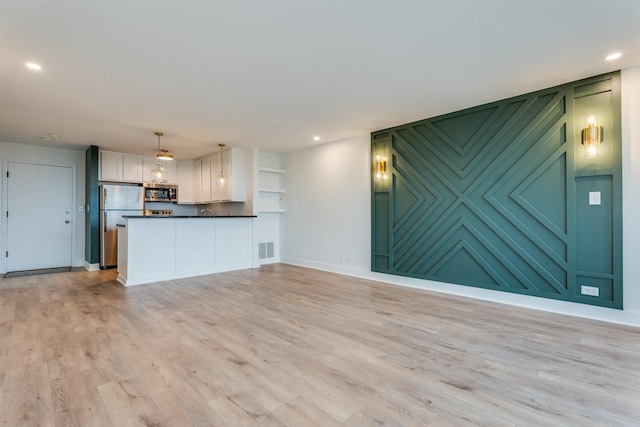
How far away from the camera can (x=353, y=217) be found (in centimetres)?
579

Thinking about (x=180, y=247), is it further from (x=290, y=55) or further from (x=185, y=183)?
(x=290, y=55)

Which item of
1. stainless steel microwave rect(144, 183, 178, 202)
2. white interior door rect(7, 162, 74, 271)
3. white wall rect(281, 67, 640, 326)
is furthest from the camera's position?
stainless steel microwave rect(144, 183, 178, 202)

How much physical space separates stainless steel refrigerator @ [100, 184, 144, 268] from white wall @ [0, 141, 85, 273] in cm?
71

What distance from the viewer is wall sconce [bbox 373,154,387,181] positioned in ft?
17.2

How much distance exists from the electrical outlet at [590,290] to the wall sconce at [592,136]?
1407mm

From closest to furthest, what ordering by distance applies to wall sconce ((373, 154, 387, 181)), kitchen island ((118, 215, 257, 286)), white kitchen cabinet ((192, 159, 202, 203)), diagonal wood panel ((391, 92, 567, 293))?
1. diagonal wood panel ((391, 92, 567, 293))
2. kitchen island ((118, 215, 257, 286))
3. wall sconce ((373, 154, 387, 181))
4. white kitchen cabinet ((192, 159, 202, 203))

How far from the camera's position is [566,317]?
132 inches

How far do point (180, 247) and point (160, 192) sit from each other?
8.91ft

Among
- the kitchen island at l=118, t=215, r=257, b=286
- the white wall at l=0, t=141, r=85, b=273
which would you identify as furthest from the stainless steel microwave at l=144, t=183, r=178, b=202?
the kitchen island at l=118, t=215, r=257, b=286

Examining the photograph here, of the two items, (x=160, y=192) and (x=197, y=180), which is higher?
(x=197, y=180)

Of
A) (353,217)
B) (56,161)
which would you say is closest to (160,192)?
(56,161)

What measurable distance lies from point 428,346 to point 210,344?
1897 millimetres

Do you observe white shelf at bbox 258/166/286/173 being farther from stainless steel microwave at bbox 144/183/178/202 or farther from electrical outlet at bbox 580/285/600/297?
electrical outlet at bbox 580/285/600/297

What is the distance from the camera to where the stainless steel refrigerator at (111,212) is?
6.39 metres
